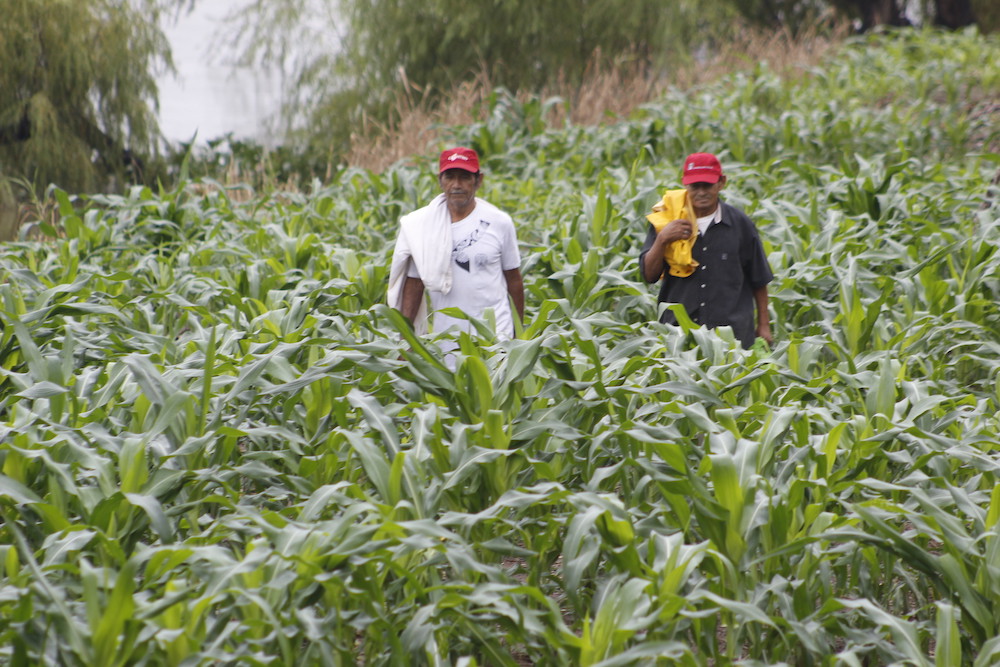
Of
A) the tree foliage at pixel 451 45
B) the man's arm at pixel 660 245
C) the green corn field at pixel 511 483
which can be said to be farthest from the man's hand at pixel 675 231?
the tree foliage at pixel 451 45

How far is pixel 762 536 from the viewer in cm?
305

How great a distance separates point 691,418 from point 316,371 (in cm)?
124

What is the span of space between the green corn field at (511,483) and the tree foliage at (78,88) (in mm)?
8062

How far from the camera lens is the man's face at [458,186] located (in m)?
4.87

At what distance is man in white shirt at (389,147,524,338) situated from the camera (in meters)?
4.82

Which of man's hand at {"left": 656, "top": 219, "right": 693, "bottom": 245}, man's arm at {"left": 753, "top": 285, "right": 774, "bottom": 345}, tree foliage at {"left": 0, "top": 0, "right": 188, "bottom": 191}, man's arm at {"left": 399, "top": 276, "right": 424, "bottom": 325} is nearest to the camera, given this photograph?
man's hand at {"left": 656, "top": 219, "right": 693, "bottom": 245}

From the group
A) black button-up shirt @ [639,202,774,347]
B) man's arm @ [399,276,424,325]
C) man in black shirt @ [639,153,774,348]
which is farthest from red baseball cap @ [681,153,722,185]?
man's arm @ [399,276,424,325]

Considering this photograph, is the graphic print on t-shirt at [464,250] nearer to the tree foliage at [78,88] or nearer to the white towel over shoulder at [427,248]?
the white towel over shoulder at [427,248]

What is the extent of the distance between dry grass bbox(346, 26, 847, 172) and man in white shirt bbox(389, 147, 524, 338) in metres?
6.54

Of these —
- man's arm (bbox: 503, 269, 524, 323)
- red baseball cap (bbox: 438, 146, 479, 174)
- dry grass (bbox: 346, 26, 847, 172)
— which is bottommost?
man's arm (bbox: 503, 269, 524, 323)

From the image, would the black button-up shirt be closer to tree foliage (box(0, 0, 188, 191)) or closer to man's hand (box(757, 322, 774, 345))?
man's hand (box(757, 322, 774, 345))

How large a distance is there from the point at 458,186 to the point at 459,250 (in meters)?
0.29

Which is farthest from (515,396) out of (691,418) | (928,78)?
(928,78)

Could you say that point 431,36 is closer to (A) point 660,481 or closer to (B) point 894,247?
(B) point 894,247
